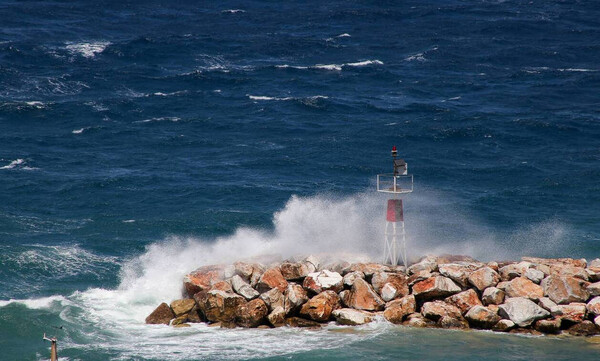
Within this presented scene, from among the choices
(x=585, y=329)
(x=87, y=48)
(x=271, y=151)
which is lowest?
(x=585, y=329)

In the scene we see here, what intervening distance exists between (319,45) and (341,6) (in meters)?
18.6

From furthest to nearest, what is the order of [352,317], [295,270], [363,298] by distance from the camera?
[295,270]
[363,298]
[352,317]

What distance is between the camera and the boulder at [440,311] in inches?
1647

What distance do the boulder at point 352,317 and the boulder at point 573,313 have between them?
367 inches

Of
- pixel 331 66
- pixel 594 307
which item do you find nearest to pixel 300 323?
pixel 594 307

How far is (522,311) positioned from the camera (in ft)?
135

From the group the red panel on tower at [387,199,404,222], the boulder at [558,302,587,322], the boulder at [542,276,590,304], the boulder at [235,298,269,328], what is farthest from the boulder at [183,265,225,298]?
the boulder at [558,302,587,322]

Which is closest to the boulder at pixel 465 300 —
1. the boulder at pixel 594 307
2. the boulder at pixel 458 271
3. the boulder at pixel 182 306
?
the boulder at pixel 458 271

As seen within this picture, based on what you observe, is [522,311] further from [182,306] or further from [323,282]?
[182,306]

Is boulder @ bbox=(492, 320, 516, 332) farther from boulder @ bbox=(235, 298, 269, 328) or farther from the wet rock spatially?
the wet rock

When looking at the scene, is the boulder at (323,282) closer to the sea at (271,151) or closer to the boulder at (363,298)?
the boulder at (363,298)

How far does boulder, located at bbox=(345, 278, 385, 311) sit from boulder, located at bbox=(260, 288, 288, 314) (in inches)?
131

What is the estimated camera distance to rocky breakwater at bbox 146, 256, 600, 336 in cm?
4128

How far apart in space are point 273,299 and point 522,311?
12.3m
